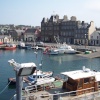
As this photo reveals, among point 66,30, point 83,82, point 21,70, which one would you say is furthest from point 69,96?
point 66,30

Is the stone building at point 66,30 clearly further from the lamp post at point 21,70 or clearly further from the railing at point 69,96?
the lamp post at point 21,70

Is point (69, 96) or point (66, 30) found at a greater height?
point (66, 30)

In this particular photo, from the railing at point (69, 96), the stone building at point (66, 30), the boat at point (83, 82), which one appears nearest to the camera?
the railing at point (69, 96)

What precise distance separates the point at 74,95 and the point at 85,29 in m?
98.4

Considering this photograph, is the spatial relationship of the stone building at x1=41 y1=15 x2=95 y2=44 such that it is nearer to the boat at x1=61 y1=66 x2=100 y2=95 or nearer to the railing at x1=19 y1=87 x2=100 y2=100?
the boat at x1=61 y1=66 x2=100 y2=95

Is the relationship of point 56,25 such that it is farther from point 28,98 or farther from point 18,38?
point 28,98

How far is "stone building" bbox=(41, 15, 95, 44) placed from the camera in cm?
11475

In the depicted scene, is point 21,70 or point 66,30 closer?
point 21,70

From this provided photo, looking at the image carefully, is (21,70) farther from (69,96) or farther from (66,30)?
(66,30)

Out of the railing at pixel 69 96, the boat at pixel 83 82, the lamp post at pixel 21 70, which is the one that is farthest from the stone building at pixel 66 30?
the lamp post at pixel 21 70

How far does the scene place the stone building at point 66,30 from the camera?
376ft

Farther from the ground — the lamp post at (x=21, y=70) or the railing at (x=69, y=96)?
the lamp post at (x=21, y=70)

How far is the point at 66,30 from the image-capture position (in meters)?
124

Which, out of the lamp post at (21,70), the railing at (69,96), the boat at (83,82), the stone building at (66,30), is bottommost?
the railing at (69,96)
